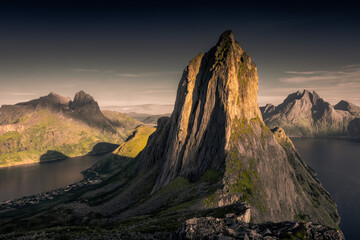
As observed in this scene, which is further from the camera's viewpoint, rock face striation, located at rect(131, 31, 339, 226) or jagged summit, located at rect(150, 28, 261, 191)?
jagged summit, located at rect(150, 28, 261, 191)

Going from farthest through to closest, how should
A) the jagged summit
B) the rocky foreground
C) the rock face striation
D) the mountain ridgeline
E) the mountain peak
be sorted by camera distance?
the mountain peak, the jagged summit, the rock face striation, the mountain ridgeline, the rocky foreground

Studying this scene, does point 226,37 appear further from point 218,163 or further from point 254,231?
point 254,231

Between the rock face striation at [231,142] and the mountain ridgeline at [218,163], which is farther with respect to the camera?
the rock face striation at [231,142]

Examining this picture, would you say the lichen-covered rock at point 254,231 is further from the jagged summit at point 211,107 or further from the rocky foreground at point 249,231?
the jagged summit at point 211,107

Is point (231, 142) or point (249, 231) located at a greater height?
point (231, 142)

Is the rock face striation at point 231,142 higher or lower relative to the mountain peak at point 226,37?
lower

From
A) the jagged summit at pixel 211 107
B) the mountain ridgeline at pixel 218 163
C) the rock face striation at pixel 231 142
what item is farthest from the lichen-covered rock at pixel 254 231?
the jagged summit at pixel 211 107

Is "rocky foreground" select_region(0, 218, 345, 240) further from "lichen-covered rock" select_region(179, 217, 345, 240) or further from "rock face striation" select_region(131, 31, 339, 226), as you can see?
"rock face striation" select_region(131, 31, 339, 226)

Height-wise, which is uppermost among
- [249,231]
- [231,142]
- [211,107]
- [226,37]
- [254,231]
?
[226,37]

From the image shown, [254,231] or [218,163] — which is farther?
[218,163]

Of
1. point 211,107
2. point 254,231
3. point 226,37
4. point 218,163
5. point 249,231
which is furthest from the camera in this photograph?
point 226,37

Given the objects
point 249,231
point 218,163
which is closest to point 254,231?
point 249,231

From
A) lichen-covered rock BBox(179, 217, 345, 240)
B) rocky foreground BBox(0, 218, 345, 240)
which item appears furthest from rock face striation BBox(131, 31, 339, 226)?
lichen-covered rock BBox(179, 217, 345, 240)

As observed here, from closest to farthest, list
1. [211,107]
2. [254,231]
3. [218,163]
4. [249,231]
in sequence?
[249,231] → [254,231] → [218,163] → [211,107]
